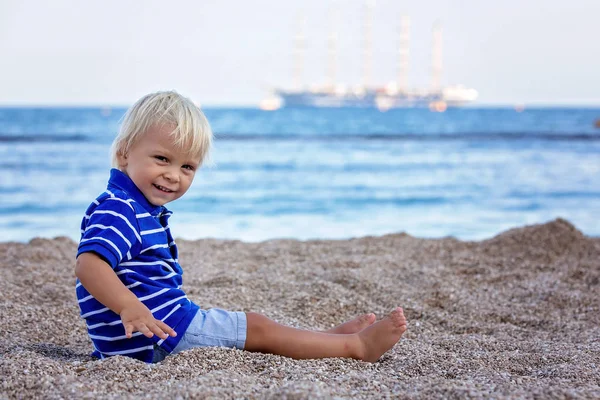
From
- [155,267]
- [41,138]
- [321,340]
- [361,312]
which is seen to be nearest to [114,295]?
[155,267]

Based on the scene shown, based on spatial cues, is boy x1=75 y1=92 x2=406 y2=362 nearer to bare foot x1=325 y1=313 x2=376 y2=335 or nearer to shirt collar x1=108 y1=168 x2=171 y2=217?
shirt collar x1=108 y1=168 x2=171 y2=217

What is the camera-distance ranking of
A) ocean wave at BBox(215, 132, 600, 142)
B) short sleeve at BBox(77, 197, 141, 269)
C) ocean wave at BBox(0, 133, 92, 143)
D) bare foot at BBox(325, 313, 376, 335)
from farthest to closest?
ocean wave at BBox(215, 132, 600, 142), ocean wave at BBox(0, 133, 92, 143), bare foot at BBox(325, 313, 376, 335), short sleeve at BBox(77, 197, 141, 269)

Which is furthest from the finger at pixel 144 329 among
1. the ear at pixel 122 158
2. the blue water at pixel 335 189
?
the blue water at pixel 335 189

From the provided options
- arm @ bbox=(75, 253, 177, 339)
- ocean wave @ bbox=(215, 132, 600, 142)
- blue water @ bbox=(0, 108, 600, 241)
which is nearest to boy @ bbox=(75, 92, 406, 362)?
arm @ bbox=(75, 253, 177, 339)

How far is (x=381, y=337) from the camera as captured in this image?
7.86 feet

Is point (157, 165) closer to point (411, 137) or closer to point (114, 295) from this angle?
point (114, 295)

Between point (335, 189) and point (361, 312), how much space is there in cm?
749

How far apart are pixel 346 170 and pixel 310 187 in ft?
9.32

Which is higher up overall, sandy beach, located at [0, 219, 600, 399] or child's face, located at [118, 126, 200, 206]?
child's face, located at [118, 126, 200, 206]

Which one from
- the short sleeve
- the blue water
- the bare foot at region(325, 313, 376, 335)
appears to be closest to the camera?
the short sleeve

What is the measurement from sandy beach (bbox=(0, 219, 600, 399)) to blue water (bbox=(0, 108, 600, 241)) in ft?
2.74

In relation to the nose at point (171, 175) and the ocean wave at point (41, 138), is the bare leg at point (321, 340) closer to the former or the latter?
the nose at point (171, 175)

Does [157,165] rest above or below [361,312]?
above

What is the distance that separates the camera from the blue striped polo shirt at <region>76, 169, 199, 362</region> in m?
2.12
